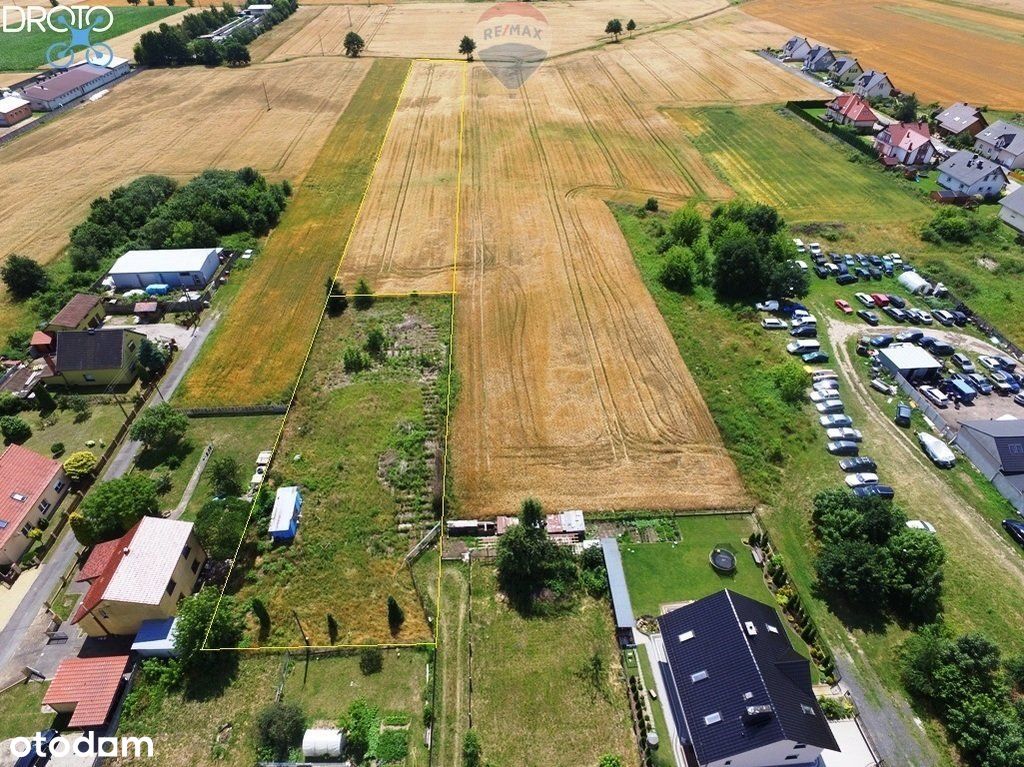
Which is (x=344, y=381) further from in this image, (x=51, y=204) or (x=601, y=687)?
(x=51, y=204)

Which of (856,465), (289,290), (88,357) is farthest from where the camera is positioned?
(289,290)

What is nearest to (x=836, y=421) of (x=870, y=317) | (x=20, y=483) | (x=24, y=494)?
(x=870, y=317)

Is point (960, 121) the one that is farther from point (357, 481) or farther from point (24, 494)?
point (24, 494)

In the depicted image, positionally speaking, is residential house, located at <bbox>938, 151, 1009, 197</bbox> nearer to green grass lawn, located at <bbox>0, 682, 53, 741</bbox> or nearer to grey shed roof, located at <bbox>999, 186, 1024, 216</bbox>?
grey shed roof, located at <bbox>999, 186, 1024, 216</bbox>

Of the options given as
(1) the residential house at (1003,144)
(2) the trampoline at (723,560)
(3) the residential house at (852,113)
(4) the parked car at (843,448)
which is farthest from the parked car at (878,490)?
(3) the residential house at (852,113)

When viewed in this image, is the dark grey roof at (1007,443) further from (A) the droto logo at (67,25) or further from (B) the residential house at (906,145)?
(A) the droto logo at (67,25)

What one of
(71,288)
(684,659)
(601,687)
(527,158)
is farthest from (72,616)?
(527,158)
